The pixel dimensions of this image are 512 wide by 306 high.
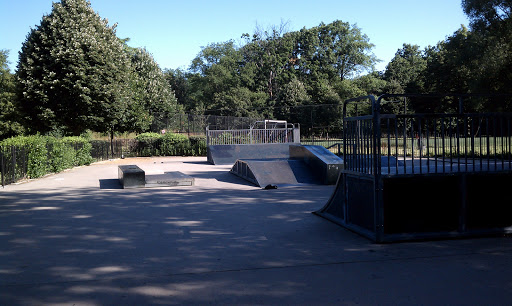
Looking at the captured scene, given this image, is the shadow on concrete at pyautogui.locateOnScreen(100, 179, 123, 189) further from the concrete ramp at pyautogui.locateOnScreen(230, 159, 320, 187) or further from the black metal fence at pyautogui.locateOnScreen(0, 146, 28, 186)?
the concrete ramp at pyautogui.locateOnScreen(230, 159, 320, 187)

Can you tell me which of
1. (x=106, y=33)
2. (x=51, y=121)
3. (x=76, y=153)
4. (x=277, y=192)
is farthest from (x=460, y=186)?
(x=106, y=33)

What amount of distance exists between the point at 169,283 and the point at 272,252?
5.45 ft

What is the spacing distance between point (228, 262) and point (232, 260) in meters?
0.10

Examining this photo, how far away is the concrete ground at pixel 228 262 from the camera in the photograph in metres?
4.24

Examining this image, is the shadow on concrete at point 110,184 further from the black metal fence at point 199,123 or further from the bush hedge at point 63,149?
the black metal fence at point 199,123

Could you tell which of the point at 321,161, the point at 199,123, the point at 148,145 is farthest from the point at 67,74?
the point at 321,161

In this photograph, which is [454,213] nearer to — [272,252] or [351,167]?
[351,167]

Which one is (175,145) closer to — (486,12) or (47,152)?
(47,152)

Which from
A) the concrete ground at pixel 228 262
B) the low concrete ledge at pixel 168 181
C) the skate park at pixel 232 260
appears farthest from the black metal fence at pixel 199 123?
the concrete ground at pixel 228 262

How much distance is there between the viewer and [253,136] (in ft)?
94.7

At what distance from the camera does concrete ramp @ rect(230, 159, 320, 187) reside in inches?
550

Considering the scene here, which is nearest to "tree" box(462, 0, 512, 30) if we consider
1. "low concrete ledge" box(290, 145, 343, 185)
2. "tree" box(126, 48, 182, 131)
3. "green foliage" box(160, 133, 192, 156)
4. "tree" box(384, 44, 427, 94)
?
"low concrete ledge" box(290, 145, 343, 185)

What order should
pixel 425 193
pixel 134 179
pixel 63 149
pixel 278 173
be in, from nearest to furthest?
pixel 425 193, pixel 134 179, pixel 278 173, pixel 63 149

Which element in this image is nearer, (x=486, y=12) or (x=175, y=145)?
(x=486, y=12)
